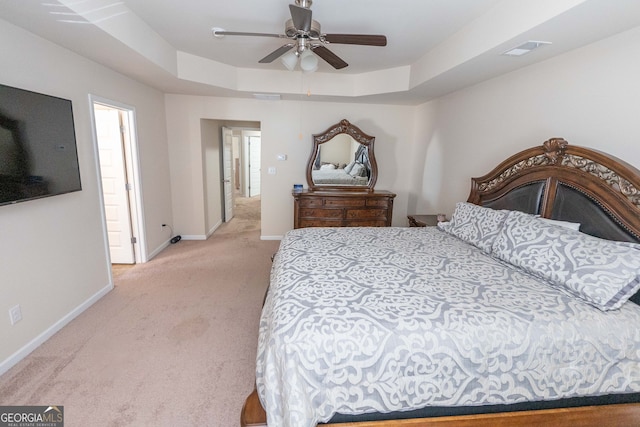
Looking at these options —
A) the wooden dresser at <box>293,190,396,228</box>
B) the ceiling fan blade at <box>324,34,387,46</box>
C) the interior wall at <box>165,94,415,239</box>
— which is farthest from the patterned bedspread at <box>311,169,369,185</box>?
the ceiling fan blade at <box>324,34,387,46</box>

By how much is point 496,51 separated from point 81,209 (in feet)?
12.5

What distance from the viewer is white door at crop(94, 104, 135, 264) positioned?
3.44 meters

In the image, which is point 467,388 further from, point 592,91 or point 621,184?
point 592,91

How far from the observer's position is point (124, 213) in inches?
144

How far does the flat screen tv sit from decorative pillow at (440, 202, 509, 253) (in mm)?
3378

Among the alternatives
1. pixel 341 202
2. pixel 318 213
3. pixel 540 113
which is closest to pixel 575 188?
pixel 540 113

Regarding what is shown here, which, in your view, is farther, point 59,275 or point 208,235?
point 208,235

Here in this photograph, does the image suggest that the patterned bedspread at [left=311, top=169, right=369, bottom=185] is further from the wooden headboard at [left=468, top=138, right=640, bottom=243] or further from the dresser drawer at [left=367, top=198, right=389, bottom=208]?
the wooden headboard at [left=468, top=138, right=640, bottom=243]

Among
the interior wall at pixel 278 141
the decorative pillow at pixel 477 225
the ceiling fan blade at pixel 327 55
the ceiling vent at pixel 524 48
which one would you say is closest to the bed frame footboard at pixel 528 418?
the decorative pillow at pixel 477 225

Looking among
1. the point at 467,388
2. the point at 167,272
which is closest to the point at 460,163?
the point at 467,388

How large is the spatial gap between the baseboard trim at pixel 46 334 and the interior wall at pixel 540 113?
162 inches

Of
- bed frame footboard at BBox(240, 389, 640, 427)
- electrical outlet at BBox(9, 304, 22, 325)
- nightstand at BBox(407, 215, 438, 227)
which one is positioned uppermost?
nightstand at BBox(407, 215, 438, 227)
